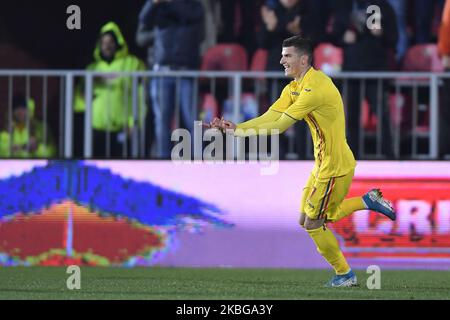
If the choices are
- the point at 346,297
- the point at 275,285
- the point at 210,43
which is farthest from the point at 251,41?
the point at 346,297

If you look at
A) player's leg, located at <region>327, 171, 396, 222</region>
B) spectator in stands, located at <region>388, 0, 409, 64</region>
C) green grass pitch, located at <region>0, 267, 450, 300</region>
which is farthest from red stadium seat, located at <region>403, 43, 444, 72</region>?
player's leg, located at <region>327, 171, 396, 222</region>

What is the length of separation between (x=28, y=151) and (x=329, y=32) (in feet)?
11.1

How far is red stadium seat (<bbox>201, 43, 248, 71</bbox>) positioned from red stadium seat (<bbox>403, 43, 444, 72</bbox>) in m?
1.73

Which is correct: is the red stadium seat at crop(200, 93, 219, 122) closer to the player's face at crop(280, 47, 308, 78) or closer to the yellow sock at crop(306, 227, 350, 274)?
the player's face at crop(280, 47, 308, 78)

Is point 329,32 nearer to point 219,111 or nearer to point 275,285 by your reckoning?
point 219,111

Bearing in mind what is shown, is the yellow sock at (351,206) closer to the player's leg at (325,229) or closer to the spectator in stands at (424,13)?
the player's leg at (325,229)

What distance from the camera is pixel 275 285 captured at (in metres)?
12.5

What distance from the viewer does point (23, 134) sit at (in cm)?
1529

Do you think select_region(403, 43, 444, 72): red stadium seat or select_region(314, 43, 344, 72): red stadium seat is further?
select_region(403, 43, 444, 72): red stadium seat

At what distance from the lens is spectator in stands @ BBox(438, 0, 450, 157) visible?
15117 mm

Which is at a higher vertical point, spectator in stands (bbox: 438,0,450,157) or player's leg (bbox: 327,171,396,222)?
spectator in stands (bbox: 438,0,450,157)

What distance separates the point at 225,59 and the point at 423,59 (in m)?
2.10

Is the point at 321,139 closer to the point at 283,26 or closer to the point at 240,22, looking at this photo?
the point at 283,26

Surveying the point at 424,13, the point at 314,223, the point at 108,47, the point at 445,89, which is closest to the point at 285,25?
the point at 424,13
